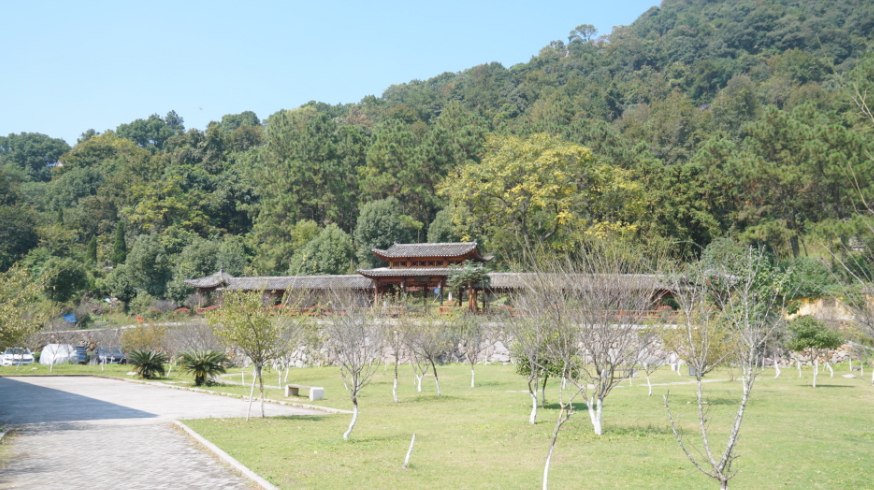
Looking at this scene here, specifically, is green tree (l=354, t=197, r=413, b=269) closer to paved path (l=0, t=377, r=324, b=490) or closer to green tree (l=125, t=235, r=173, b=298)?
green tree (l=125, t=235, r=173, b=298)

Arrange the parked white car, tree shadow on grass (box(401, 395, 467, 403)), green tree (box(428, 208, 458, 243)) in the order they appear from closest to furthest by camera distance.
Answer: tree shadow on grass (box(401, 395, 467, 403))
the parked white car
green tree (box(428, 208, 458, 243))

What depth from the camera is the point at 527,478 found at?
10.6 metres

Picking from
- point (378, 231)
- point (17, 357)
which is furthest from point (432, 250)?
point (17, 357)

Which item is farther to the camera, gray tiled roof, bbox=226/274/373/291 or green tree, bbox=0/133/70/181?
green tree, bbox=0/133/70/181

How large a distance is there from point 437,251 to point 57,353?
26.4 meters

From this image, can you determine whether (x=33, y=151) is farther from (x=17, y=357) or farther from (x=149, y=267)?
(x=17, y=357)

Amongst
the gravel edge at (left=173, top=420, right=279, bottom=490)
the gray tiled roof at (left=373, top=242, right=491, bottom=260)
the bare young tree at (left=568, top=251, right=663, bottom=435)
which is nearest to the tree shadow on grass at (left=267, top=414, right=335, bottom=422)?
the gravel edge at (left=173, top=420, right=279, bottom=490)

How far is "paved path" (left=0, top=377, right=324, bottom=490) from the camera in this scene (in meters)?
10.1

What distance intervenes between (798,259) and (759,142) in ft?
33.4

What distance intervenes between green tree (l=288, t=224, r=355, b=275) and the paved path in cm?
2291

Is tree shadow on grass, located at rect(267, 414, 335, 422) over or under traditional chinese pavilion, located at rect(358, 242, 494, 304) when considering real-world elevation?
Result: under

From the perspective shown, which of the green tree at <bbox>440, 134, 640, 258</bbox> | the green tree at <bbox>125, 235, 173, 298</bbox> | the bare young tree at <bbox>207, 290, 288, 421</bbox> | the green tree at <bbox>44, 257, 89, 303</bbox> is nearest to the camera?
the bare young tree at <bbox>207, 290, 288, 421</bbox>

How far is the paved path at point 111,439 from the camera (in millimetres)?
10141

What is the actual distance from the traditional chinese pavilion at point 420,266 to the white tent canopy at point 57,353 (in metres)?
20.9
